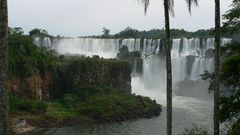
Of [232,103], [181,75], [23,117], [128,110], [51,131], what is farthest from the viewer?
[181,75]

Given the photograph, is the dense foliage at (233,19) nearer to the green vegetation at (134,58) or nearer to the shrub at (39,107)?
the shrub at (39,107)

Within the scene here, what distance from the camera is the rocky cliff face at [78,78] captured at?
68938mm

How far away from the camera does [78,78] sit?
7481cm

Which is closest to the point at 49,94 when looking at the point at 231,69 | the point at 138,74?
the point at 138,74

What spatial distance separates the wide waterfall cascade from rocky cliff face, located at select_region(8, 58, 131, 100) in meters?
17.9

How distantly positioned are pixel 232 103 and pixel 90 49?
293 ft

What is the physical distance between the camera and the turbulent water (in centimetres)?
6456

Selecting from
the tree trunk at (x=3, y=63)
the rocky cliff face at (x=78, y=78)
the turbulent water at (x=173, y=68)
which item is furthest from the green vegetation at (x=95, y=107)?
the tree trunk at (x=3, y=63)

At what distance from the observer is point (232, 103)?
63.8ft

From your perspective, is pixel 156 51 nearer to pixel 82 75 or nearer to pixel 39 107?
pixel 82 75

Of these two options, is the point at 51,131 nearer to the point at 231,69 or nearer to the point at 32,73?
the point at 32,73

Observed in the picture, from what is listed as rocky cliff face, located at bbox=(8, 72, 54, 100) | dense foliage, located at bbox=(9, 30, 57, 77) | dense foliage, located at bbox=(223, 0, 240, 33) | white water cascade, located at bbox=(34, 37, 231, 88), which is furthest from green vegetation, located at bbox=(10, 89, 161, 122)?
dense foliage, located at bbox=(223, 0, 240, 33)

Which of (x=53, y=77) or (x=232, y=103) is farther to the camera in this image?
(x=53, y=77)

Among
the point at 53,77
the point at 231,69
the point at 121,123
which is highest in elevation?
the point at 231,69
